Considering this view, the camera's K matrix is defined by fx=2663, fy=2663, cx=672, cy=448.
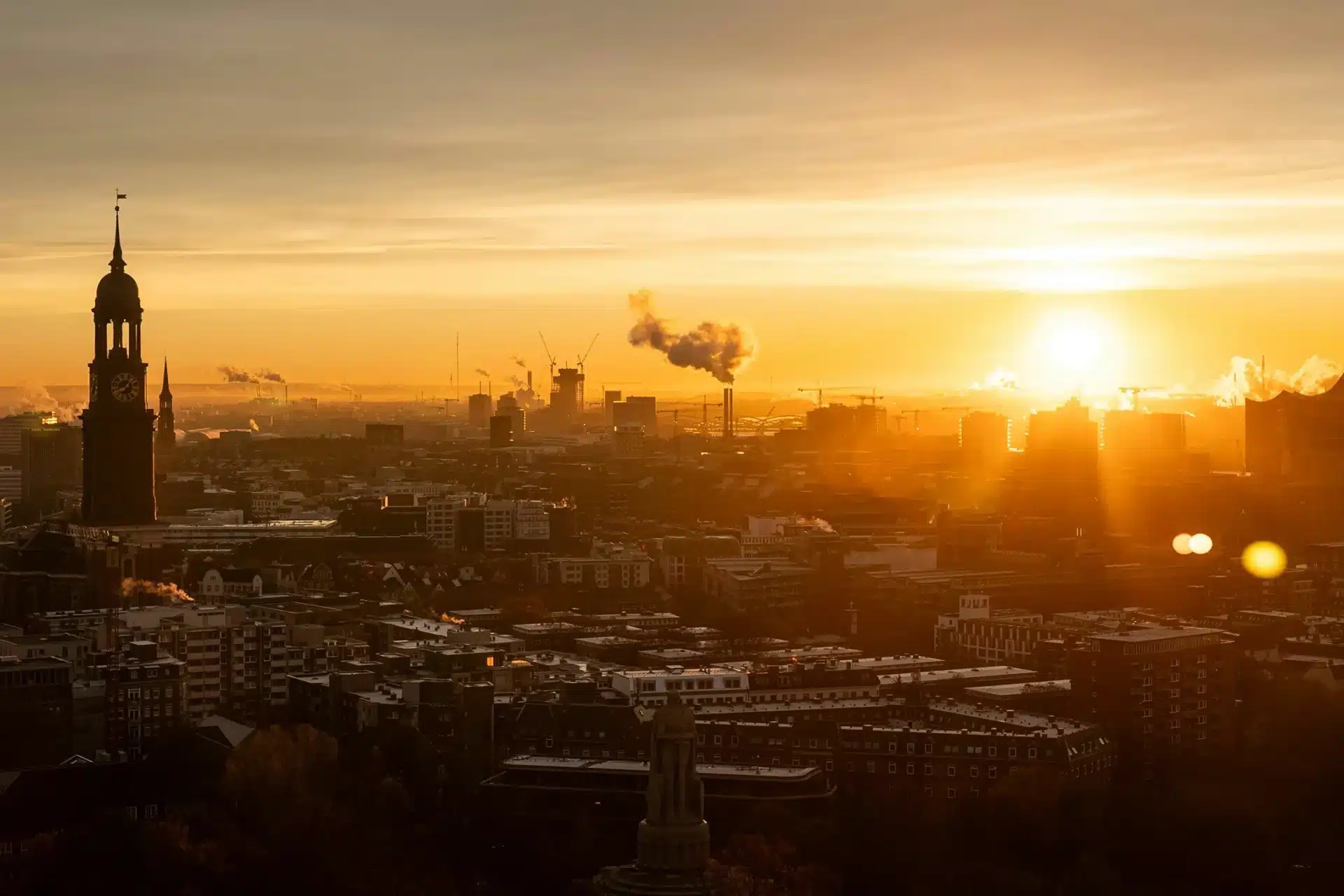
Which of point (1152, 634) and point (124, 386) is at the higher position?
point (124, 386)

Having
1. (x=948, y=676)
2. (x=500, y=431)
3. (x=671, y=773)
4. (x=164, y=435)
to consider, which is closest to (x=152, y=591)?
(x=948, y=676)

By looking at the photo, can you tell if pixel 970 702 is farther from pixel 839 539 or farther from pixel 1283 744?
pixel 839 539

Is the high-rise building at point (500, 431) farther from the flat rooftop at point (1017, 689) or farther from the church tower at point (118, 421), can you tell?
the flat rooftop at point (1017, 689)

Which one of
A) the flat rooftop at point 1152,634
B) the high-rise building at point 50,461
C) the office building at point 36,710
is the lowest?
the office building at point 36,710

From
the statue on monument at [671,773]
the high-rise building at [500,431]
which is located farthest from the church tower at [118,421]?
the high-rise building at [500,431]

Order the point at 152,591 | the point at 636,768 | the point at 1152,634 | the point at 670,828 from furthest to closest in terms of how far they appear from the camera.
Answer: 1. the point at 152,591
2. the point at 1152,634
3. the point at 636,768
4. the point at 670,828

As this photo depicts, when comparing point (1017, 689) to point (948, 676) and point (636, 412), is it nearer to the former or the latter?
point (948, 676)
